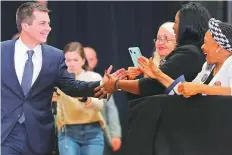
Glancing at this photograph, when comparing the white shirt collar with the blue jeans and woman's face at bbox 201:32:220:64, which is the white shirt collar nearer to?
woman's face at bbox 201:32:220:64

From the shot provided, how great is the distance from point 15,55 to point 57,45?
3.06 m

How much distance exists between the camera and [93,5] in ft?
24.9

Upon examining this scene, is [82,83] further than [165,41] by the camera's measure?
No

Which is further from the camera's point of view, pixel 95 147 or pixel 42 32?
pixel 95 147

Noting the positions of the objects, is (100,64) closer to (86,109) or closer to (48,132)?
(86,109)

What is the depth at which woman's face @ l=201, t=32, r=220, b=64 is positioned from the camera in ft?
13.3

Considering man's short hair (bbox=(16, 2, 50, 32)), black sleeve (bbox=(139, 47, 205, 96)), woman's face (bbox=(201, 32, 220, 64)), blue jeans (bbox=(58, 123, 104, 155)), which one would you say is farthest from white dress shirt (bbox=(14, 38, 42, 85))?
blue jeans (bbox=(58, 123, 104, 155))

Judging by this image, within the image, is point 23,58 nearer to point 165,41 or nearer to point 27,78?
point 27,78

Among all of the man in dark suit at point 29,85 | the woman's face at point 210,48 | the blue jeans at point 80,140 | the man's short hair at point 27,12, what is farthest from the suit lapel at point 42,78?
the blue jeans at point 80,140

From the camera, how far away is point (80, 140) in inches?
237

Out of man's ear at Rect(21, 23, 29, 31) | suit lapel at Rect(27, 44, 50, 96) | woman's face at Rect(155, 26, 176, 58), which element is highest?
man's ear at Rect(21, 23, 29, 31)

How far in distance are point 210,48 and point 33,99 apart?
1.30 metres

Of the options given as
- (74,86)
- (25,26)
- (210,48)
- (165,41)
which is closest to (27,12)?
(25,26)

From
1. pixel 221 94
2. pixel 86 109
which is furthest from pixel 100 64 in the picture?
pixel 221 94
